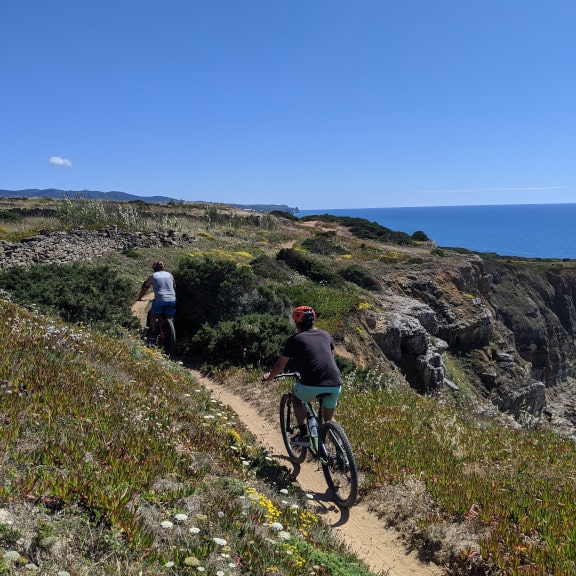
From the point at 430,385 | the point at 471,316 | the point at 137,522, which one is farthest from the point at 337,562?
the point at 471,316

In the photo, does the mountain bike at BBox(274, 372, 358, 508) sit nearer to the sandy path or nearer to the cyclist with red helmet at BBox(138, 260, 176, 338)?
the sandy path

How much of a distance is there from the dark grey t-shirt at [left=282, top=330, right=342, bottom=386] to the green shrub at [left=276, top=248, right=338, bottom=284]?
19.1 metres

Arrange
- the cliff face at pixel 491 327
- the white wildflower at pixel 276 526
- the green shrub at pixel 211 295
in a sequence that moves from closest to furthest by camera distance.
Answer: the white wildflower at pixel 276 526
the green shrub at pixel 211 295
the cliff face at pixel 491 327

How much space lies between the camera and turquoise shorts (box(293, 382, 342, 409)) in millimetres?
6227

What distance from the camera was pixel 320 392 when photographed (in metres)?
6.23

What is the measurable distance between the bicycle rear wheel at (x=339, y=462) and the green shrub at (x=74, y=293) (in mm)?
7928

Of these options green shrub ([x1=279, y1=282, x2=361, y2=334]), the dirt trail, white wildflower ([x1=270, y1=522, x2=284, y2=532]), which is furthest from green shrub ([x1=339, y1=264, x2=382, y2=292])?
white wildflower ([x1=270, y1=522, x2=284, y2=532])

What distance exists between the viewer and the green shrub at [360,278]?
2769 cm

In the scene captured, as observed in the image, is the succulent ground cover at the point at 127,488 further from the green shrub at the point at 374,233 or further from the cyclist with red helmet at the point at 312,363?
the green shrub at the point at 374,233

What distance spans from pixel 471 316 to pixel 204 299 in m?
26.2

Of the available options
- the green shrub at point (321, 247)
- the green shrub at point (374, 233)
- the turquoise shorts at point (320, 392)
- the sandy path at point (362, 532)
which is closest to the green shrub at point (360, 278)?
the green shrub at point (321, 247)

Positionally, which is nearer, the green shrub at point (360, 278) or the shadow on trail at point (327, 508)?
the shadow on trail at point (327, 508)

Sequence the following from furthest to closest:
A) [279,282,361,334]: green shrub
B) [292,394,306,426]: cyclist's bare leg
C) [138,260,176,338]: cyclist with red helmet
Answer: [279,282,361,334]: green shrub
[138,260,176,338]: cyclist with red helmet
[292,394,306,426]: cyclist's bare leg

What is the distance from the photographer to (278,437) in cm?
880
